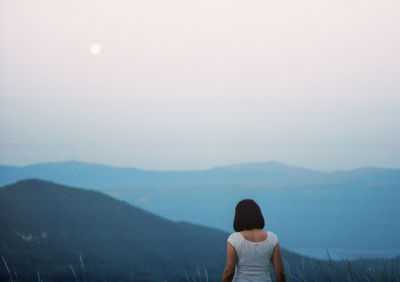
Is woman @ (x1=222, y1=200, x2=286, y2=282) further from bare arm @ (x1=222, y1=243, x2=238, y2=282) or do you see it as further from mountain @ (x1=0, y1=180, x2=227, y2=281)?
mountain @ (x1=0, y1=180, x2=227, y2=281)

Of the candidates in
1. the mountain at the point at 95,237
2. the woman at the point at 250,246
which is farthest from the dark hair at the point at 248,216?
the mountain at the point at 95,237

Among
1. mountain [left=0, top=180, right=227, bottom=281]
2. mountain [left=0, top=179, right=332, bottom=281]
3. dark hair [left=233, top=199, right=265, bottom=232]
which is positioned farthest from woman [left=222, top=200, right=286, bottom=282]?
mountain [left=0, top=179, right=332, bottom=281]

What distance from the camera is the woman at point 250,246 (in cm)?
312

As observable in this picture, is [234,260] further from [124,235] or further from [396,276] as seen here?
[124,235]

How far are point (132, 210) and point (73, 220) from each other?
9132mm

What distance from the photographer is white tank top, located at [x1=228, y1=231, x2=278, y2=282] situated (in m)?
3.12

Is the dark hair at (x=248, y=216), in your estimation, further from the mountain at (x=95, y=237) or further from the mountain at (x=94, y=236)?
the mountain at (x=95, y=237)

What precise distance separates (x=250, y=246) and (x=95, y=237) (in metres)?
36.9

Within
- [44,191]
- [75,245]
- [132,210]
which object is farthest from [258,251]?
[132,210]

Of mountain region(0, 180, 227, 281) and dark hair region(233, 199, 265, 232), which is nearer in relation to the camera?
dark hair region(233, 199, 265, 232)

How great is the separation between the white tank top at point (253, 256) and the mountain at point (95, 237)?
21.7 metres

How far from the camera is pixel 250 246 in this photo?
3.12m

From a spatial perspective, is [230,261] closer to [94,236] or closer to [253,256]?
[253,256]

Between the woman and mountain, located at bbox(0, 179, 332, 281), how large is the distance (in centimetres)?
2172
